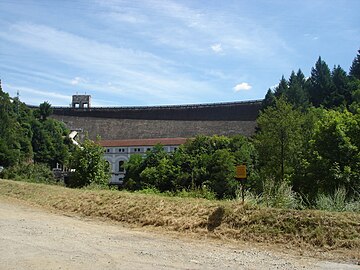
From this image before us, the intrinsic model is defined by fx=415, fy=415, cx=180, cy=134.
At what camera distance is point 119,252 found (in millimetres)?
6852

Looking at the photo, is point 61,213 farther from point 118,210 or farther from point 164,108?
point 164,108

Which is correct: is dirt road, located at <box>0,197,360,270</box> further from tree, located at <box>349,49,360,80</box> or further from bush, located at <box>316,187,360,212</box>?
tree, located at <box>349,49,360,80</box>

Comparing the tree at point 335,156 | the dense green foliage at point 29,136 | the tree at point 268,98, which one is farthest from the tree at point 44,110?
the tree at point 335,156

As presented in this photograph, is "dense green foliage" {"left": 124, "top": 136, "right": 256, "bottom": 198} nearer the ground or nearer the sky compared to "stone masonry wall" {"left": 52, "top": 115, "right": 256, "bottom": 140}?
nearer the ground

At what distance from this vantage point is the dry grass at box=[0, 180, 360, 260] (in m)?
7.27

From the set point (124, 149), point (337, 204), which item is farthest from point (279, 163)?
point (124, 149)

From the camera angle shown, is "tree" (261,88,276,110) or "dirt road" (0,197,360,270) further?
"tree" (261,88,276,110)

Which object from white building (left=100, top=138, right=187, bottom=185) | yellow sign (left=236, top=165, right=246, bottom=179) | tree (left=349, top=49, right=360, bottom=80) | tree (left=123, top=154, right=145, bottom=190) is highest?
tree (left=349, top=49, right=360, bottom=80)

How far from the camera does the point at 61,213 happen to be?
12.1m

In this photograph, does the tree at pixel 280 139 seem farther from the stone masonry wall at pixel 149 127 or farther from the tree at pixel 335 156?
the stone masonry wall at pixel 149 127

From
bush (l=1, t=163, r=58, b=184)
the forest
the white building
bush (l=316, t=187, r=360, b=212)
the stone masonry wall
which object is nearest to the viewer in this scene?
bush (l=316, t=187, r=360, b=212)

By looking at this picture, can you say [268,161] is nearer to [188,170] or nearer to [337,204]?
[188,170]

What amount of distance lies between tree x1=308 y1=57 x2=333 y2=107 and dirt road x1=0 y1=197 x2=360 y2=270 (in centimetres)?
7511

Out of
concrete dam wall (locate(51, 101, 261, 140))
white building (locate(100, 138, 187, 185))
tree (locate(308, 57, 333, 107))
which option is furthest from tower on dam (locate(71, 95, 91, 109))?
tree (locate(308, 57, 333, 107))
